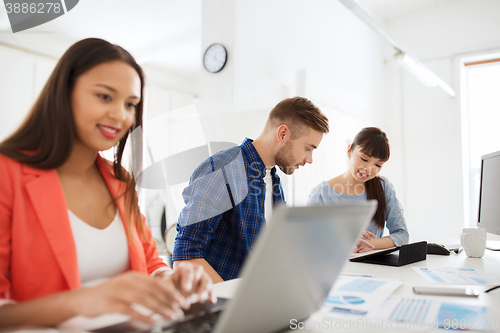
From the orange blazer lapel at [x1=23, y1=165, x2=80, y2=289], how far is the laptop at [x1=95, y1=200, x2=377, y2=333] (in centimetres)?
29

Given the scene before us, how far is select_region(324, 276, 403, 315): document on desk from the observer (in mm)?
891

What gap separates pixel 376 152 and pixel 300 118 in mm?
626

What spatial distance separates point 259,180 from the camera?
1.86m

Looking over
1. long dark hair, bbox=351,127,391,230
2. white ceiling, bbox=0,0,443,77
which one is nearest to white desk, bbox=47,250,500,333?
long dark hair, bbox=351,127,391,230

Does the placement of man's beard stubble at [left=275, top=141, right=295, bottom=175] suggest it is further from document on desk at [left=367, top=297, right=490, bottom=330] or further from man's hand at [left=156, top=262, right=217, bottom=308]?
man's hand at [left=156, top=262, right=217, bottom=308]

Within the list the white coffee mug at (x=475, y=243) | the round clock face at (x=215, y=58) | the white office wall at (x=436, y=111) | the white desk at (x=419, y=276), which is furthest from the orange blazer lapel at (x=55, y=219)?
the white office wall at (x=436, y=111)

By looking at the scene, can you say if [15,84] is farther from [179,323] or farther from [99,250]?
[179,323]

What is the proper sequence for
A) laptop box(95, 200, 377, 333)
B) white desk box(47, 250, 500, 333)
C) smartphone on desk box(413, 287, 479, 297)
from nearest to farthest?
1. laptop box(95, 200, 377, 333)
2. white desk box(47, 250, 500, 333)
3. smartphone on desk box(413, 287, 479, 297)

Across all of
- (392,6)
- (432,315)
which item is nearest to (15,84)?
(432,315)

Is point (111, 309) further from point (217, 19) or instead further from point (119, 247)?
point (217, 19)

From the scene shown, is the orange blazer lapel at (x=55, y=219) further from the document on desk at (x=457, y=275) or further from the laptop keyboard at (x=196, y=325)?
the document on desk at (x=457, y=275)

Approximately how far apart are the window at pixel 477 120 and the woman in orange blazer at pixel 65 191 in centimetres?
530

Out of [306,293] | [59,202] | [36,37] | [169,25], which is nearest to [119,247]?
[59,202]

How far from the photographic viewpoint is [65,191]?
981mm
